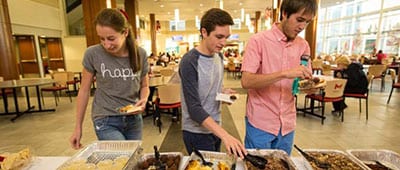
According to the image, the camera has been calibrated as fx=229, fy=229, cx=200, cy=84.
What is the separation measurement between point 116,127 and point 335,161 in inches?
47.5

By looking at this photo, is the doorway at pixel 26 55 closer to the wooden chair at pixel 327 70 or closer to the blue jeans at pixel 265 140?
the wooden chair at pixel 327 70

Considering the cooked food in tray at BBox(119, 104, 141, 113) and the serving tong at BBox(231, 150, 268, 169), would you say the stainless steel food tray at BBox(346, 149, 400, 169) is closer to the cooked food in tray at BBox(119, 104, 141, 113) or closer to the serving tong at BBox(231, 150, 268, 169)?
the serving tong at BBox(231, 150, 268, 169)

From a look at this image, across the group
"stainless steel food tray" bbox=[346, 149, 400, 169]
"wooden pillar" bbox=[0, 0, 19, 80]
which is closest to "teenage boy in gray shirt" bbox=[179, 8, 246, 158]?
"stainless steel food tray" bbox=[346, 149, 400, 169]

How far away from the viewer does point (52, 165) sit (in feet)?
3.87

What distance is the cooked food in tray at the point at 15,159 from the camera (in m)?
1.06

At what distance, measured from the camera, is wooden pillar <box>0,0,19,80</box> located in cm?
670

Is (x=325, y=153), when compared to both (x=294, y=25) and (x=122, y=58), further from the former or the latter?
(x=122, y=58)

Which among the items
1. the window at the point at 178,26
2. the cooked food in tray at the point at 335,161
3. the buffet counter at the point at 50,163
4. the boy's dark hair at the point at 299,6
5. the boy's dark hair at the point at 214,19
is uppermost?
the window at the point at 178,26

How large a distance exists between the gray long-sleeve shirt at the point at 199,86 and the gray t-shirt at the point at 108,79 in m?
0.40

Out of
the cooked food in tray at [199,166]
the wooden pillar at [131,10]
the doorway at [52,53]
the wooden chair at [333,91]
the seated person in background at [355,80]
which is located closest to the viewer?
the cooked food in tray at [199,166]

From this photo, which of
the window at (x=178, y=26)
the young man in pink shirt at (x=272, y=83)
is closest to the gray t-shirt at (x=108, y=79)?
the young man in pink shirt at (x=272, y=83)

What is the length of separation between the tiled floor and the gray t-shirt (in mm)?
1945

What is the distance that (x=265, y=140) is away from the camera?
1301 millimetres

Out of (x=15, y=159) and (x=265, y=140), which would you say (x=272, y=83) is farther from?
(x=15, y=159)
